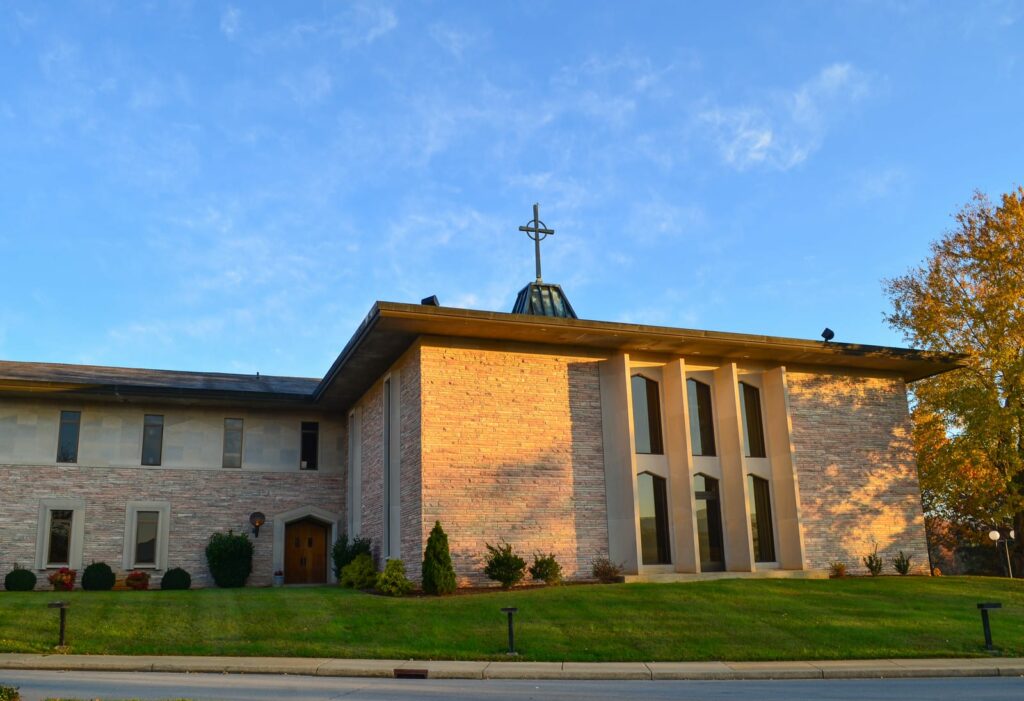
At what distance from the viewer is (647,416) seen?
24328 mm

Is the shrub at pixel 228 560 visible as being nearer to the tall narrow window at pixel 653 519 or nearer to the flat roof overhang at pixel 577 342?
the flat roof overhang at pixel 577 342

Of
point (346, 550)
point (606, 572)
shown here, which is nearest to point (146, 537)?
point (346, 550)

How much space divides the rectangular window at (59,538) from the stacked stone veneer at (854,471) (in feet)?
71.8

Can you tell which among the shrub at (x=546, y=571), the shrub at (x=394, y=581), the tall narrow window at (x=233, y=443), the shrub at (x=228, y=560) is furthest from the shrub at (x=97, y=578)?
the shrub at (x=546, y=571)

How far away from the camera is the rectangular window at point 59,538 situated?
86.5ft

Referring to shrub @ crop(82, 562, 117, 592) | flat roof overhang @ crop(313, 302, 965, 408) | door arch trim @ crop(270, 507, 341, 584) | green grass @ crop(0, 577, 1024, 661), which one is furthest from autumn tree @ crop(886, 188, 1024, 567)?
shrub @ crop(82, 562, 117, 592)

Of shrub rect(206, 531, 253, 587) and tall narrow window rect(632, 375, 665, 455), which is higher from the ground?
tall narrow window rect(632, 375, 665, 455)

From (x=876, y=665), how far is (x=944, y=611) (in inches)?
222

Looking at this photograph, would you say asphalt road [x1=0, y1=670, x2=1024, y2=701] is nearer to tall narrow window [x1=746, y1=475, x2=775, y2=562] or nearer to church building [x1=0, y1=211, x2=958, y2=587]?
church building [x1=0, y1=211, x2=958, y2=587]

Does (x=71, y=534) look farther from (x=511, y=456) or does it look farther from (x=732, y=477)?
(x=732, y=477)

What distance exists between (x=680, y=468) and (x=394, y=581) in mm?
8217

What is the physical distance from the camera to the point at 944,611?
18297 mm

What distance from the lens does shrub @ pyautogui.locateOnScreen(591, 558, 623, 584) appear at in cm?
2158

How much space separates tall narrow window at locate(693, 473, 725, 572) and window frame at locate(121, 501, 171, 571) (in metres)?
16.5
